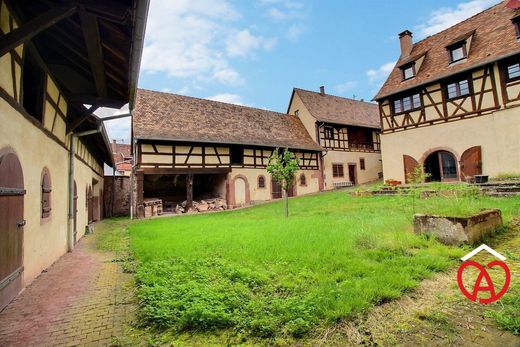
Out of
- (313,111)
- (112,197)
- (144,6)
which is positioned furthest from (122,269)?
(313,111)

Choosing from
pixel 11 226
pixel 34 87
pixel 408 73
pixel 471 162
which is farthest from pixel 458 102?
pixel 11 226

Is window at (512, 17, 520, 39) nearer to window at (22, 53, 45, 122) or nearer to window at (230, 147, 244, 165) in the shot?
window at (230, 147, 244, 165)

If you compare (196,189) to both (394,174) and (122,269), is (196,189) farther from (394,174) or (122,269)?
(122,269)

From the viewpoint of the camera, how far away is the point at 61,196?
267 inches

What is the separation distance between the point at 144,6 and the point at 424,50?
1931 centimetres

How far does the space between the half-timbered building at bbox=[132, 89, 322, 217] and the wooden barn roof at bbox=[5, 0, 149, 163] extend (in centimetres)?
946

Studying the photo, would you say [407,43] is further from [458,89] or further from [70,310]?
[70,310]

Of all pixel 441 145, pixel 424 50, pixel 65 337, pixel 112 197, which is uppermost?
pixel 424 50

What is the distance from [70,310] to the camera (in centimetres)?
356

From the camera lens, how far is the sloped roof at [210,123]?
56.5 ft

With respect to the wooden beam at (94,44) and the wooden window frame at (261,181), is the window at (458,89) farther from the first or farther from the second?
the wooden beam at (94,44)

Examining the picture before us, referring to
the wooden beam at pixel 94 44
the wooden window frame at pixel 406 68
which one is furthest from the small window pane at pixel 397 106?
the wooden beam at pixel 94 44

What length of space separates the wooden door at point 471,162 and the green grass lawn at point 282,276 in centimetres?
822

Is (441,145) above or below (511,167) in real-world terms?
above
